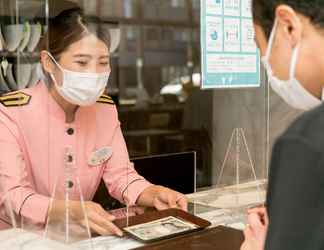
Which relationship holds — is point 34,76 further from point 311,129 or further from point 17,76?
point 311,129

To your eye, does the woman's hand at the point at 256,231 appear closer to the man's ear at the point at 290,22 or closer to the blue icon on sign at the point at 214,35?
the man's ear at the point at 290,22

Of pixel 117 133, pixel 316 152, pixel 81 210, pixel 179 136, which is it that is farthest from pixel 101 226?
pixel 179 136

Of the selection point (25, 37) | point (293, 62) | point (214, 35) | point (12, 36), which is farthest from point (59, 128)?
point (293, 62)

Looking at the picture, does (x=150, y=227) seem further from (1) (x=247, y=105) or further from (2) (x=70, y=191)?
(1) (x=247, y=105)

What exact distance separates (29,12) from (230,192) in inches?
38.7

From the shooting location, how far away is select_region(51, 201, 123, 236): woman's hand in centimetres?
128

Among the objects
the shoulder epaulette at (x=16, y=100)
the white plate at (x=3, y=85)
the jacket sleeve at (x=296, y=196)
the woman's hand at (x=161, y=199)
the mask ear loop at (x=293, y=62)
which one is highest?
the mask ear loop at (x=293, y=62)

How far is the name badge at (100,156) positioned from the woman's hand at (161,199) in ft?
0.56

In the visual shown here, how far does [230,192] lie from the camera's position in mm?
1854

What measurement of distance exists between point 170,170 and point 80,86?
0.60m

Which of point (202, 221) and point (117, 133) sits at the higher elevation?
point (117, 133)

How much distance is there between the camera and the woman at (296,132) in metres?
0.58

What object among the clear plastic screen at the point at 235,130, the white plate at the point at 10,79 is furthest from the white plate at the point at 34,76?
the clear plastic screen at the point at 235,130

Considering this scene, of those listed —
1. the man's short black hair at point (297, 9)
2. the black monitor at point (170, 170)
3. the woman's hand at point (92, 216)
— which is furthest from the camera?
the black monitor at point (170, 170)
